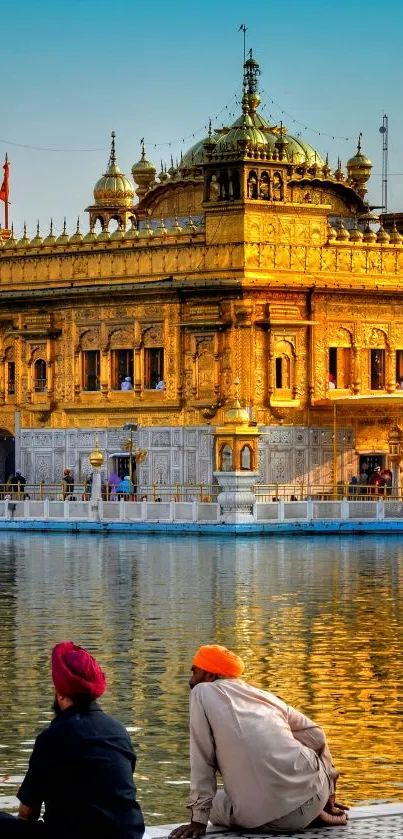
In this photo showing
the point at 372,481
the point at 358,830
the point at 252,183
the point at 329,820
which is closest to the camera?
the point at 358,830

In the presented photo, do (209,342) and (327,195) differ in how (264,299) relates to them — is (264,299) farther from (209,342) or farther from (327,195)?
(327,195)

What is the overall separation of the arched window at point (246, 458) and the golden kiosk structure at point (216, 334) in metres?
3.34

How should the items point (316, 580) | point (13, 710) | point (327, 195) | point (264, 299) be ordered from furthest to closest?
point (327, 195)
point (264, 299)
point (316, 580)
point (13, 710)

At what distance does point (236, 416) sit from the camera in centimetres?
4531

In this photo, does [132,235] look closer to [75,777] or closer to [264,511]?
[264,511]

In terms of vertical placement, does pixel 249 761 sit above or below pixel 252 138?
below

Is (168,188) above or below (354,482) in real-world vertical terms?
above

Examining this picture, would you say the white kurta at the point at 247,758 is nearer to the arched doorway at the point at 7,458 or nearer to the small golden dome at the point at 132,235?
the small golden dome at the point at 132,235

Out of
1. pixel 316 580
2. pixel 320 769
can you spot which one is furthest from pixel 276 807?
pixel 316 580

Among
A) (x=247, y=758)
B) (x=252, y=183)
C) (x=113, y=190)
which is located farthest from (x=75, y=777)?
(x=113, y=190)

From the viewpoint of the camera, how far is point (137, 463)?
164 feet

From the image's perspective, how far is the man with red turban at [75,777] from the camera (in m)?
9.45

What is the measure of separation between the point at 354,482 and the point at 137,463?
5.20 meters

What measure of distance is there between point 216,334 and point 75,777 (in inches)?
1566
